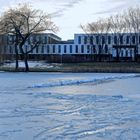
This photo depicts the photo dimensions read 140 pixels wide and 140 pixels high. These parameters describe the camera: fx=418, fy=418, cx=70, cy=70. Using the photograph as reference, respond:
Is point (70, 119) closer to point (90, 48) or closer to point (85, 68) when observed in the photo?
point (85, 68)

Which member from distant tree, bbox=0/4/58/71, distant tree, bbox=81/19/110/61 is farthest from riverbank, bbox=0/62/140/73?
distant tree, bbox=81/19/110/61

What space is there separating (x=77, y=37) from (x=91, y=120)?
5011 inches

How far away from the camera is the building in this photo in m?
104

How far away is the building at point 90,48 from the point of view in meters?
104

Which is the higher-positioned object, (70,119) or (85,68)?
(70,119)

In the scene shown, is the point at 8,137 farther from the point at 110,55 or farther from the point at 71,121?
the point at 110,55

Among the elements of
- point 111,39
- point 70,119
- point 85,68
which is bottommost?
point 85,68

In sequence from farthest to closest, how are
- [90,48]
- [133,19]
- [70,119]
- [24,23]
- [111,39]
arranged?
1. [90,48]
2. [111,39]
3. [133,19]
4. [24,23]
5. [70,119]

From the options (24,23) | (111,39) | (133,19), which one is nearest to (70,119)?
(24,23)

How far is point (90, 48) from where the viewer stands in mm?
128500

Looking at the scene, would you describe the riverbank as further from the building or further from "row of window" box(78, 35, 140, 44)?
"row of window" box(78, 35, 140, 44)

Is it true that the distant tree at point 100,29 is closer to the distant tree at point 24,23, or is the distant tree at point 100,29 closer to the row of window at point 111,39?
the row of window at point 111,39

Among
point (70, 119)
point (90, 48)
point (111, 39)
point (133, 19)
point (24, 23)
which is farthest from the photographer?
point (90, 48)

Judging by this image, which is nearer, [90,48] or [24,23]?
[24,23]
